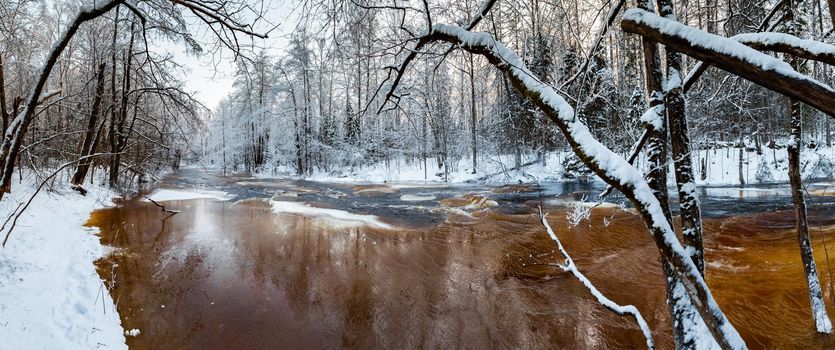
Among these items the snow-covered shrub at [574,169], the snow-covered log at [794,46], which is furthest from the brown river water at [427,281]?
the snow-covered shrub at [574,169]

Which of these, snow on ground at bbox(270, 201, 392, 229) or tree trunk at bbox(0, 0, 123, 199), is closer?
tree trunk at bbox(0, 0, 123, 199)

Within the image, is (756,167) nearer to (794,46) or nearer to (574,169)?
(574,169)

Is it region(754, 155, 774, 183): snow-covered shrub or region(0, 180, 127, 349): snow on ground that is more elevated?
region(754, 155, 774, 183): snow-covered shrub

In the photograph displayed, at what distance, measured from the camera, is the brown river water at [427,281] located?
16.0 ft

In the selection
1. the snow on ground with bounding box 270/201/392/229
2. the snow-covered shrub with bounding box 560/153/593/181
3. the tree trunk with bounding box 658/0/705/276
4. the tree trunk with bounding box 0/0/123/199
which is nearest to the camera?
the tree trunk with bounding box 658/0/705/276

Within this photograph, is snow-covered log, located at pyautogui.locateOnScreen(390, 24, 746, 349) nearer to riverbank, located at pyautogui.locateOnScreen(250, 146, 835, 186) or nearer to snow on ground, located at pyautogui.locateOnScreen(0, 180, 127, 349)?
snow on ground, located at pyautogui.locateOnScreen(0, 180, 127, 349)

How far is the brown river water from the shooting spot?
4863mm

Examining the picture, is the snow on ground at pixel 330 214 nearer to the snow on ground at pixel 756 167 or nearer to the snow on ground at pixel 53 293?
the snow on ground at pixel 53 293

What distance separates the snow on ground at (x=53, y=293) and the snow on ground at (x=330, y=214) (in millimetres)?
5823

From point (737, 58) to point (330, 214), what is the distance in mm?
12791

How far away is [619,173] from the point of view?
1.74 metres

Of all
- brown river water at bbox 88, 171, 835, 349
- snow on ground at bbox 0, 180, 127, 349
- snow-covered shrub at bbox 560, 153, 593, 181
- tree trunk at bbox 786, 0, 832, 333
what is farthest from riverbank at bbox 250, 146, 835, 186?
snow on ground at bbox 0, 180, 127, 349

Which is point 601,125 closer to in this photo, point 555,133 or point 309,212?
point 555,133

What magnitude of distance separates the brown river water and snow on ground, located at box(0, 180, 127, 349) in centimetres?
33
